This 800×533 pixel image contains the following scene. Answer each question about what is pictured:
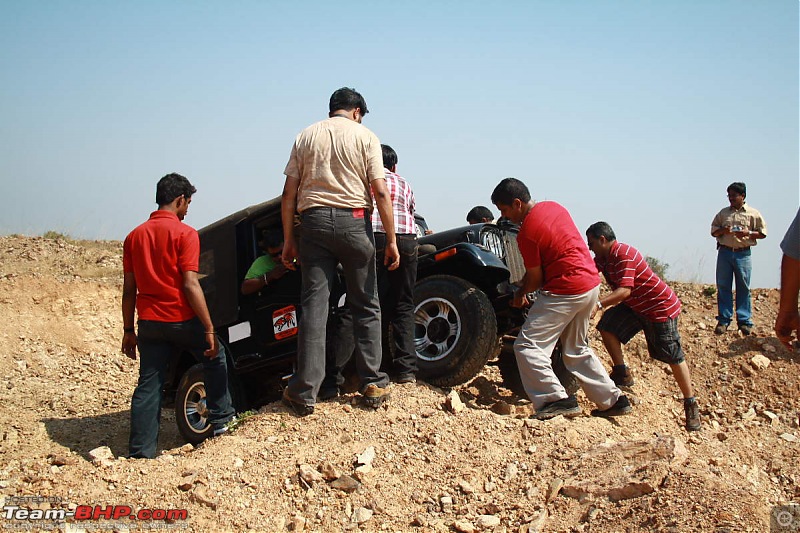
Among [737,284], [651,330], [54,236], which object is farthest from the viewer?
[54,236]

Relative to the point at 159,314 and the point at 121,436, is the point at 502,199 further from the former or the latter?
the point at 121,436

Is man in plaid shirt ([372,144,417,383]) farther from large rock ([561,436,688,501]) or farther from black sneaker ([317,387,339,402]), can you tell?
large rock ([561,436,688,501])

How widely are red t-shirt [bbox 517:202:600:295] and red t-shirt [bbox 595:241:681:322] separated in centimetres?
76

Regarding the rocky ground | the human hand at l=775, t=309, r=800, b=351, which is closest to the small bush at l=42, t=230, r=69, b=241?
the rocky ground

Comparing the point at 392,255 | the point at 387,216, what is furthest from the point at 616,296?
the point at 387,216

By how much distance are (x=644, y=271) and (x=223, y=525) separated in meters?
4.25

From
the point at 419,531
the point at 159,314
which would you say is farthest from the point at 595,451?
the point at 159,314

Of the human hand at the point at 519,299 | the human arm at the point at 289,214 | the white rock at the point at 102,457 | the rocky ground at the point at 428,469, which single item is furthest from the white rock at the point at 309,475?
the human hand at the point at 519,299

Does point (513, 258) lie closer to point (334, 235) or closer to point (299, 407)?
point (334, 235)

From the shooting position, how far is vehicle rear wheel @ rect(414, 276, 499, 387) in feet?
19.1

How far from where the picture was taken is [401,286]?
5750mm

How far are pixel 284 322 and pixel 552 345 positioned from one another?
7.74 ft

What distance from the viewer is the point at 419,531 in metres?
4.13

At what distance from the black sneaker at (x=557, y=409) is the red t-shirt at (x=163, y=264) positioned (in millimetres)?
2918
